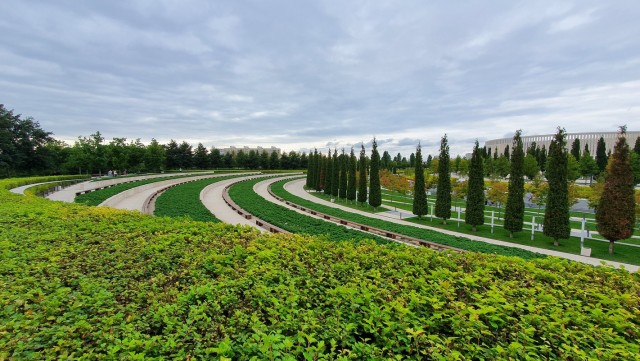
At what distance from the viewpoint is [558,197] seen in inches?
573

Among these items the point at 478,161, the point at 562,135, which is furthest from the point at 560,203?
the point at 478,161

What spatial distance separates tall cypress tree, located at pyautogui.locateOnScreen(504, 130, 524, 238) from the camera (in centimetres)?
1580

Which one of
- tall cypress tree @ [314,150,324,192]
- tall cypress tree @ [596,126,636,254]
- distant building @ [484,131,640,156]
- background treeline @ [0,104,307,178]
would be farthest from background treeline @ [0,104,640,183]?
distant building @ [484,131,640,156]

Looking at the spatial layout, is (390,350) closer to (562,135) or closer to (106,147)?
(562,135)

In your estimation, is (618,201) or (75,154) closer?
(618,201)

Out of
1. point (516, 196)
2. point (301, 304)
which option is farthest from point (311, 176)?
point (301, 304)

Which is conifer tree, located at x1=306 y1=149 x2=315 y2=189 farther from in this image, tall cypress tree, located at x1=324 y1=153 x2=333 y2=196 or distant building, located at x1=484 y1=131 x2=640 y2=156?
distant building, located at x1=484 y1=131 x2=640 y2=156

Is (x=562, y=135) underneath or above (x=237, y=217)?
above

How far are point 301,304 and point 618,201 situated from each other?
56.7 ft

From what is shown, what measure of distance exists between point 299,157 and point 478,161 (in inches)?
2179

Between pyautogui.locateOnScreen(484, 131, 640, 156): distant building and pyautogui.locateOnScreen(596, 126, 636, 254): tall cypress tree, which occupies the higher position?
pyautogui.locateOnScreen(484, 131, 640, 156): distant building

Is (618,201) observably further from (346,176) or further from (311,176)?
(311,176)

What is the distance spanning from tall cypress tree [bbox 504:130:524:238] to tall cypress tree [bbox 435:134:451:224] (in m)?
3.63

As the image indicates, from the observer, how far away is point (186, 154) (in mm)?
55688
